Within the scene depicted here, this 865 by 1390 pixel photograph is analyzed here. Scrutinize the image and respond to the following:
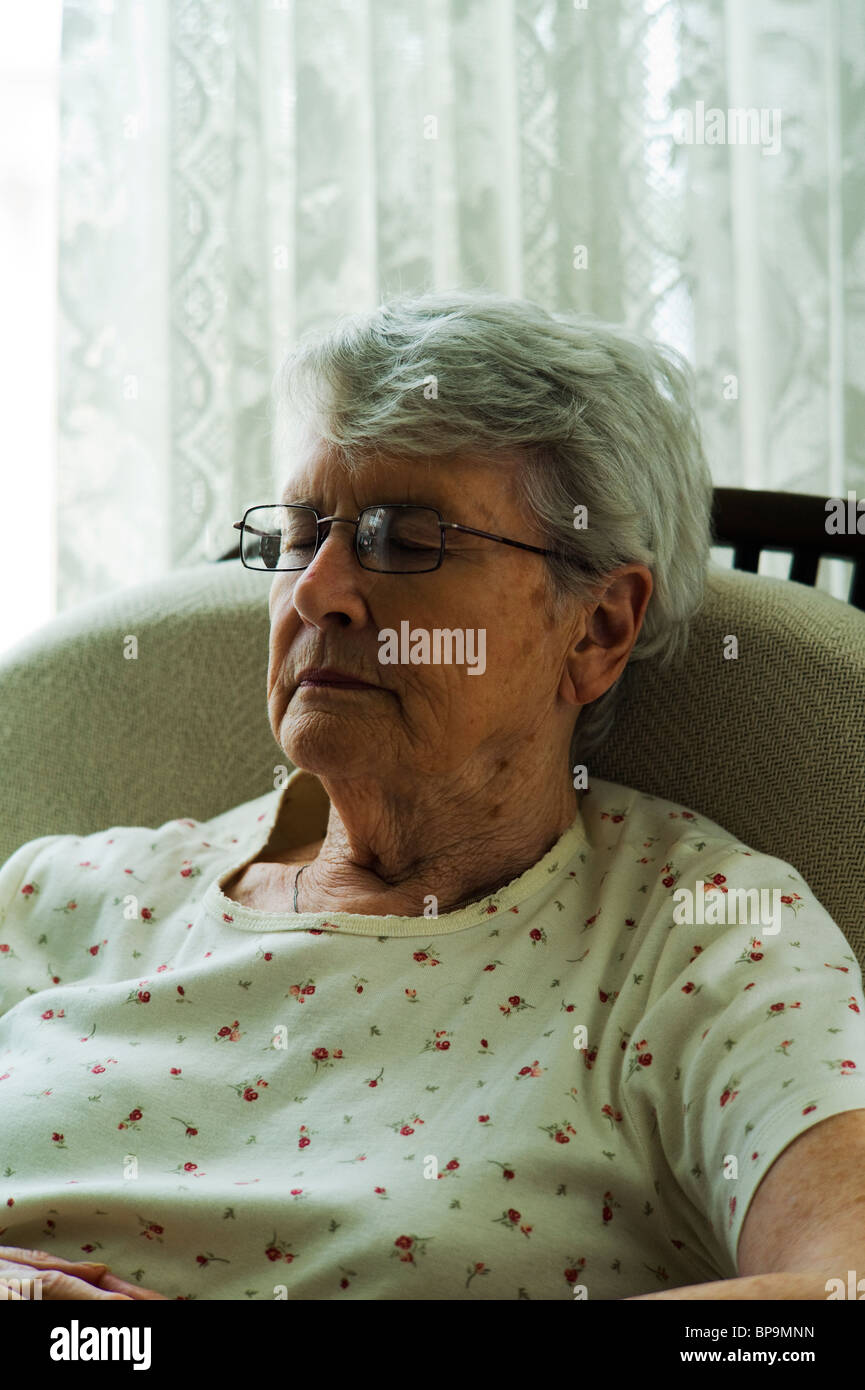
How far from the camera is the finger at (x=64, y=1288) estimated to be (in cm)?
94

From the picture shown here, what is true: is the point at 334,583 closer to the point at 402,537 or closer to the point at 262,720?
the point at 402,537

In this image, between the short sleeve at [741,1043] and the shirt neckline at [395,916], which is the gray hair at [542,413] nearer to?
the shirt neckline at [395,916]

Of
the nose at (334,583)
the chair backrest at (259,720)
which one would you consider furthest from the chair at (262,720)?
the nose at (334,583)

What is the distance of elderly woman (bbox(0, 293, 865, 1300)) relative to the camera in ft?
3.15

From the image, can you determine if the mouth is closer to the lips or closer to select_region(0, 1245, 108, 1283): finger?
the lips

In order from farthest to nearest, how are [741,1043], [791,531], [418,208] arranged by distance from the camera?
[418,208] < [791,531] < [741,1043]

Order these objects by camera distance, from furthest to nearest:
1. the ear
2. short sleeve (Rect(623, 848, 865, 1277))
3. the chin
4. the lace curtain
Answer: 1. the lace curtain
2. the ear
3. the chin
4. short sleeve (Rect(623, 848, 865, 1277))

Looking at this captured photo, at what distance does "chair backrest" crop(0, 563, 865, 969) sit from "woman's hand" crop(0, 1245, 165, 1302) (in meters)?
0.57

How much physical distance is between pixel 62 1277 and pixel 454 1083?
319 mm

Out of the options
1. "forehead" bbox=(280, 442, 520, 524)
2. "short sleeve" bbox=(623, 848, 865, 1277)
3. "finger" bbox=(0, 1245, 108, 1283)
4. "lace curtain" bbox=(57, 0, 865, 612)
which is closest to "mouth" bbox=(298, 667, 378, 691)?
"forehead" bbox=(280, 442, 520, 524)

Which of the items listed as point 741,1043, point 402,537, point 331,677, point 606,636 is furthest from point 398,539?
point 741,1043

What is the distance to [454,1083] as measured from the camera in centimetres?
105

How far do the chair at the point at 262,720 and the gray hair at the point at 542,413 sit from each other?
85 mm

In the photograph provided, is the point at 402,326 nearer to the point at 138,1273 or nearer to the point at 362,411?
the point at 362,411
